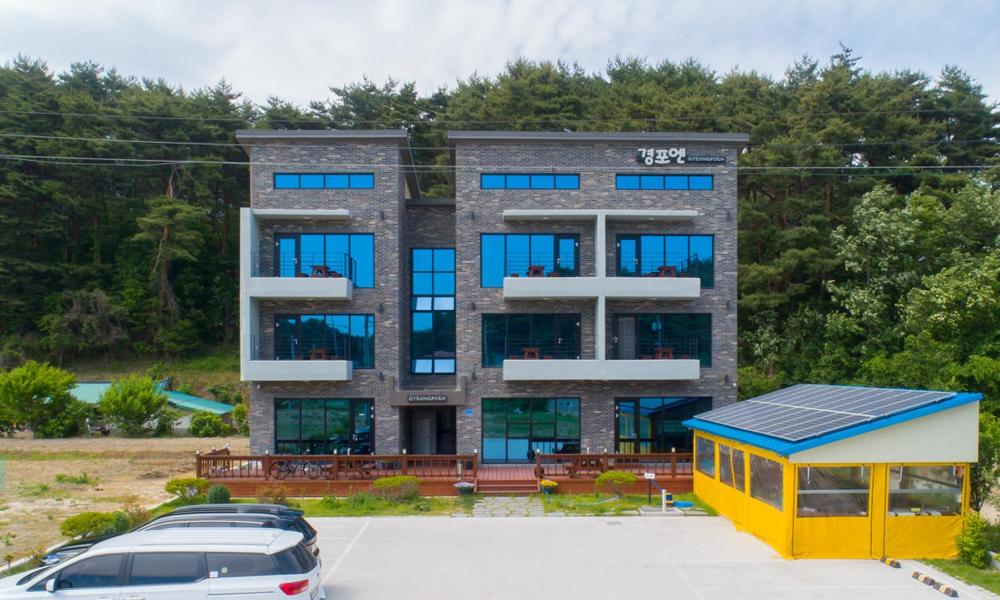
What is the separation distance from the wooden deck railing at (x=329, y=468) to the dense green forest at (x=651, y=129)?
15.1m

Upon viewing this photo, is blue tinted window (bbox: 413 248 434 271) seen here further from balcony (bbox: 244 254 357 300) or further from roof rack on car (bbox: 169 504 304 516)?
roof rack on car (bbox: 169 504 304 516)

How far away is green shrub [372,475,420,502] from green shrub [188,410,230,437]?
19188 mm

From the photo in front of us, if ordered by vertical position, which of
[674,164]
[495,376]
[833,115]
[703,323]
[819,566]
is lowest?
[819,566]

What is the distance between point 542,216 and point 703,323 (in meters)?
7.17

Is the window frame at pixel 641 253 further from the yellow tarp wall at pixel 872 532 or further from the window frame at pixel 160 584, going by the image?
the window frame at pixel 160 584

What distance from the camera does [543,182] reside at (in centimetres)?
2452

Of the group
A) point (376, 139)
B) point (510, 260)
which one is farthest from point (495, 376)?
point (376, 139)

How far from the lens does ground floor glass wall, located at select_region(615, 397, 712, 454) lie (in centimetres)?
2447

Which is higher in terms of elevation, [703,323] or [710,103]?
[710,103]

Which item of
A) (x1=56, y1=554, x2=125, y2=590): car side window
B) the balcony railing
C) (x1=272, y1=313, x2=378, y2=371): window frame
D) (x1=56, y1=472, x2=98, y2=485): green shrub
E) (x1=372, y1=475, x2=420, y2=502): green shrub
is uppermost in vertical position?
the balcony railing

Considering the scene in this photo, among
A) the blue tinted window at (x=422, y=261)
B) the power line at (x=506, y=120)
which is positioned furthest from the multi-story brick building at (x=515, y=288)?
the power line at (x=506, y=120)

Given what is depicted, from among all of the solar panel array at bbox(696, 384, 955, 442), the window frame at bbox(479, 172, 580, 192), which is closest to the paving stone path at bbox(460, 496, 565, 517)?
the solar panel array at bbox(696, 384, 955, 442)

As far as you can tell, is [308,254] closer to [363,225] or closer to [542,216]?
[363,225]

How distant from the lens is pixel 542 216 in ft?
79.5
